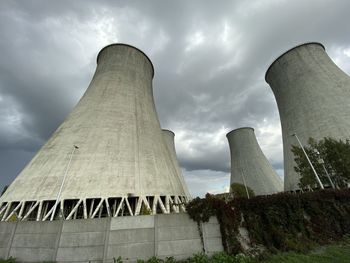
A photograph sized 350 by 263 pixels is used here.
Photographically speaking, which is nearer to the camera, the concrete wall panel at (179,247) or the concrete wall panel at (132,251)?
the concrete wall panel at (132,251)

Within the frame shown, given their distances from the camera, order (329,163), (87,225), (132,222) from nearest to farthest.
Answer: (87,225) < (132,222) < (329,163)

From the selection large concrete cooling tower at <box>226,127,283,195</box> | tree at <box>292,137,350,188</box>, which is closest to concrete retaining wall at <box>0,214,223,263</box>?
tree at <box>292,137,350,188</box>

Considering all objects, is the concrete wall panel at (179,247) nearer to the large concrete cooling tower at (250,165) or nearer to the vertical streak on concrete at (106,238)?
the vertical streak on concrete at (106,238)

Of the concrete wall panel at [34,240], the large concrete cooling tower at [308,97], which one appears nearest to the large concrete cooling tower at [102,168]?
the concrete wall panel at [34,240]

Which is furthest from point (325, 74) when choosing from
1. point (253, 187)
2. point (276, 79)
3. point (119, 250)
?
point (119, 250)

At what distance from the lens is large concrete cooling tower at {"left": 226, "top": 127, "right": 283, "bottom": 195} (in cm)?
2914

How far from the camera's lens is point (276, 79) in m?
21.5

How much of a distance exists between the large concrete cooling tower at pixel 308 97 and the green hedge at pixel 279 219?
12.5 metres

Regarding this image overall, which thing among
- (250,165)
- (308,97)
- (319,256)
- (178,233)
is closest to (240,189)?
(250,165)

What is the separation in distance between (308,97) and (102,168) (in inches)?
821

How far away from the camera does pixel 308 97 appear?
1794cm

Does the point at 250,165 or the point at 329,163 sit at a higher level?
the point at 250,165

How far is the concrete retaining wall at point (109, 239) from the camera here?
5047 millimetres

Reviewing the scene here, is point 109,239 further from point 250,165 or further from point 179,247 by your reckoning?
point 250,165
